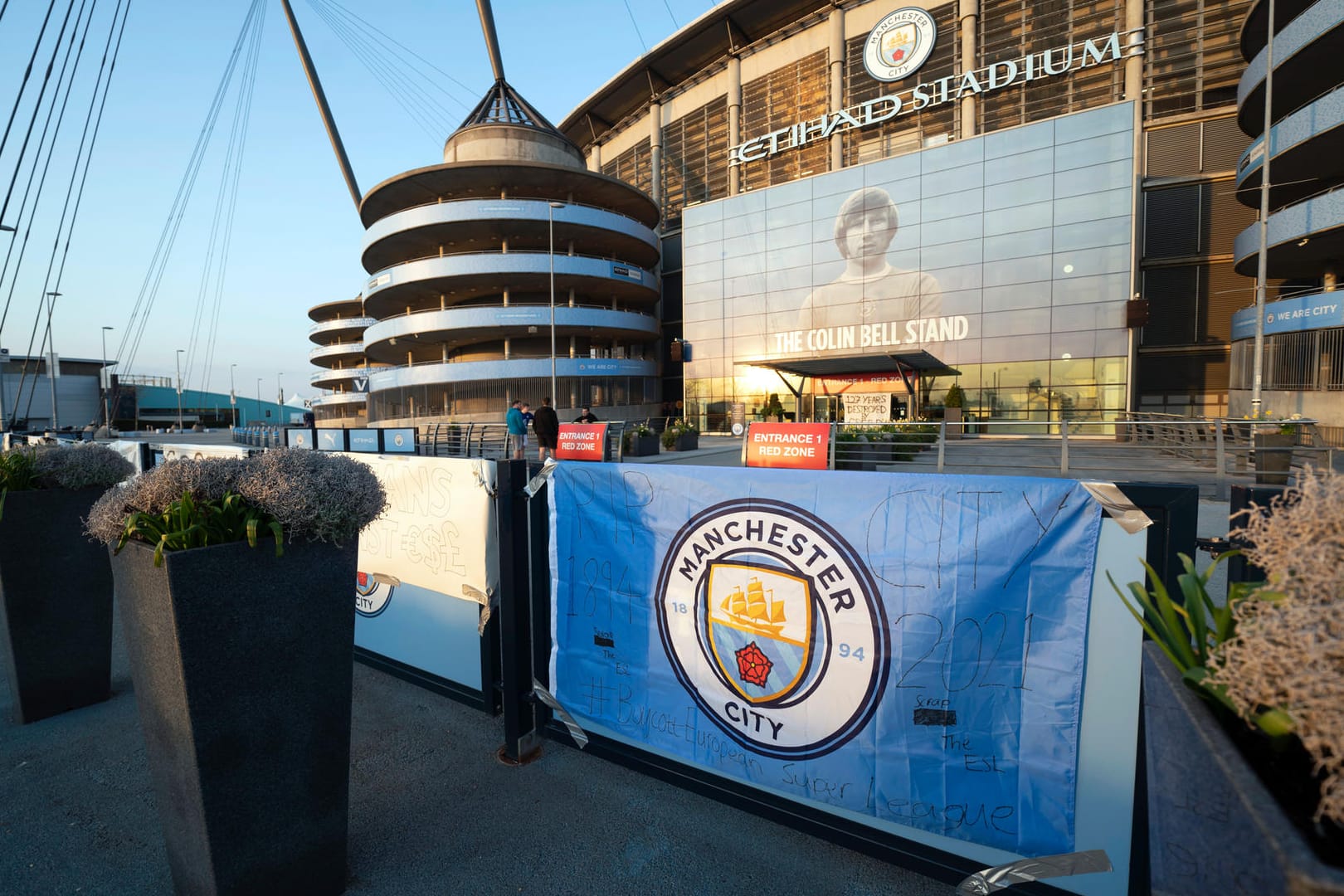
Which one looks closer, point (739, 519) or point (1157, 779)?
point (1157, 779)

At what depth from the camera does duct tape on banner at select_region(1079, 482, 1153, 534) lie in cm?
209

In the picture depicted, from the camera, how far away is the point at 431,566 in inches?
168

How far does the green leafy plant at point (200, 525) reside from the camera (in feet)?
7.59

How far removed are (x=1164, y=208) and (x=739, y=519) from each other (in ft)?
132

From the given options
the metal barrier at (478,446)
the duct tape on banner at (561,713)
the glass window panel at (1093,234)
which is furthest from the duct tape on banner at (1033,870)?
the glass window panel at (1093,234)

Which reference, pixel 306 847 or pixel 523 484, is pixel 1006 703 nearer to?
pixel 523 484

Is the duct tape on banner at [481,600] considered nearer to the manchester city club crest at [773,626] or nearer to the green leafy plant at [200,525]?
the manchester city club crest at [773,626]

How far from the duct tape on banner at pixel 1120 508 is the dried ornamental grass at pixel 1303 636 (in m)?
0.98

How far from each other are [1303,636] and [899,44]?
136 feet

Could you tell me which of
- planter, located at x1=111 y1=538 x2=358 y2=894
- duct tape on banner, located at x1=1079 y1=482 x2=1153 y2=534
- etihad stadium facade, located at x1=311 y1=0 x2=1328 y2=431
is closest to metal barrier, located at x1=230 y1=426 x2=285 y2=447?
etihad stadium facade, located at x1=311 y1=0 x2=1328 y2=431

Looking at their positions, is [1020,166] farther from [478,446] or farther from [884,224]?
[478,446]

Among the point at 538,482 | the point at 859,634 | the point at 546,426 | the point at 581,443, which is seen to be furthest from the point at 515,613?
the point at 546,426

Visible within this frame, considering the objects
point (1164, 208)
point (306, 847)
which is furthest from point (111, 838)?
point (1164, 208)

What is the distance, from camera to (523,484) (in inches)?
145
